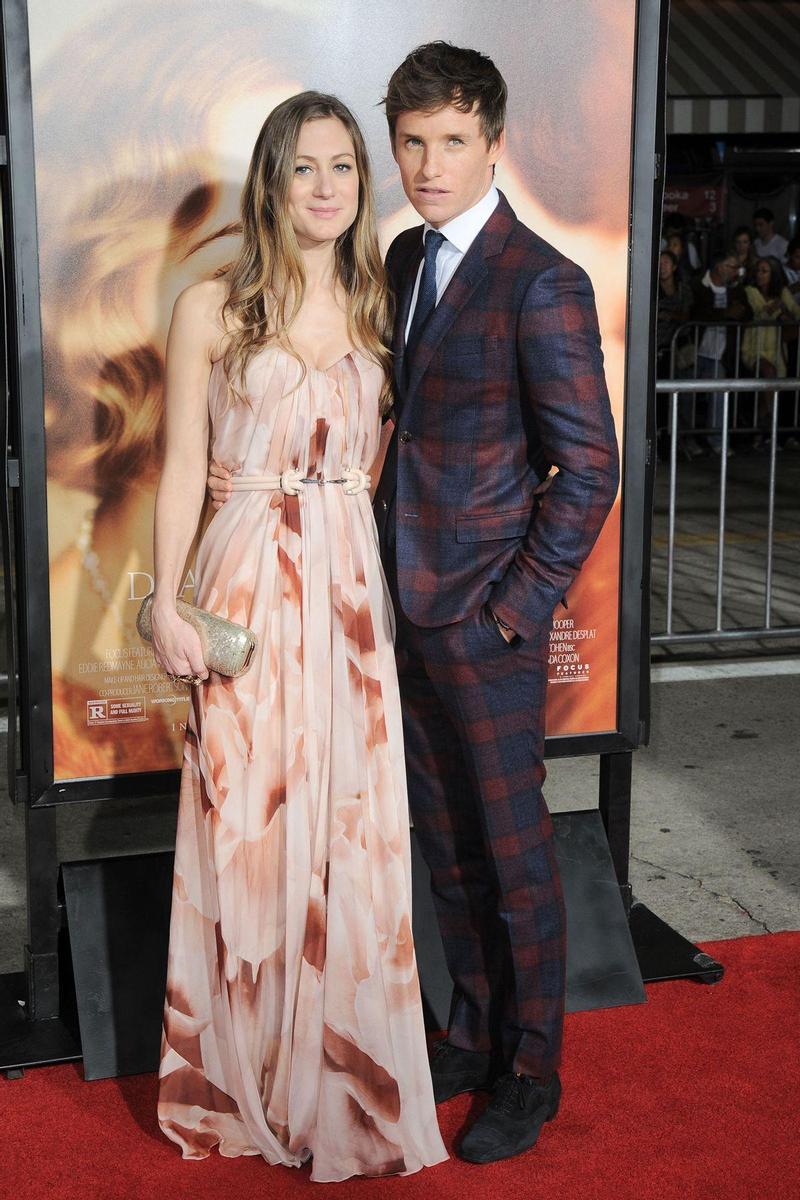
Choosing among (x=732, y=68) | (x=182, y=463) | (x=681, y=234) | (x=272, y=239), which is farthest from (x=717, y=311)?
(x=182, y=463)

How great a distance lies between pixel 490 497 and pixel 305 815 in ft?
2.47

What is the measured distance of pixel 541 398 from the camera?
2812 millimetres

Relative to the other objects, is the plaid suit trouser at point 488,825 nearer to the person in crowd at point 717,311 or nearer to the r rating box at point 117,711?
the r rating box at point 117,711

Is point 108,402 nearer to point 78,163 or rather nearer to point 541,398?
point 78,163

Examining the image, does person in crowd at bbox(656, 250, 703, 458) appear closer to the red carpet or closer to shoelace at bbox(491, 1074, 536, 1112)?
the red carpet

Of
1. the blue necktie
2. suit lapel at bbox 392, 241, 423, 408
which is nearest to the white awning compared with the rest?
suit lapel at bbox 392, 241, 423, 408

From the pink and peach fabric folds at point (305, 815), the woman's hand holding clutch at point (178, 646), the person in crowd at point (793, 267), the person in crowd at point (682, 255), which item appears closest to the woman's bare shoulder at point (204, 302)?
the pink and peach fabric folds at point (305, 815)

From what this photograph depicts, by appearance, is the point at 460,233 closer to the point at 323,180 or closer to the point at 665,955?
the point at 323,180

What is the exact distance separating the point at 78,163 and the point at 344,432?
0.90 metres

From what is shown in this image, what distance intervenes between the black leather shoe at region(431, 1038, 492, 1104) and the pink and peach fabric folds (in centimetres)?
26

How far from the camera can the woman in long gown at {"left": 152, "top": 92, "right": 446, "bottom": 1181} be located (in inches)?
114

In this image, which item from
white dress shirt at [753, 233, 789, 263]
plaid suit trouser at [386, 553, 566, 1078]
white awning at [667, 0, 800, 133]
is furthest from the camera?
white dress shirt at [753, 233, 789, 263]

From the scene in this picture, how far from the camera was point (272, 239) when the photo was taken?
285 centimetres

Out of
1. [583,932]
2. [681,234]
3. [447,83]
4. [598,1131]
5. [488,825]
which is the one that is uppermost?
[681,234]
